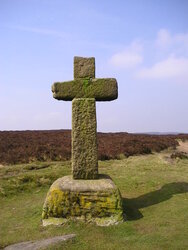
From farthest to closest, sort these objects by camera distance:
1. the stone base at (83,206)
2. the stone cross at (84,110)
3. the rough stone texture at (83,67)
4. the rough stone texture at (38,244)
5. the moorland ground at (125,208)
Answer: the rough stone texture at (83,67), the stone cross at (84,110), the stone base at (83,206), the moorland ground at (125,208), the rough stone texture at (38,244)

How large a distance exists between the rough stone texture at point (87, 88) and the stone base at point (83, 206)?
7.28 feet

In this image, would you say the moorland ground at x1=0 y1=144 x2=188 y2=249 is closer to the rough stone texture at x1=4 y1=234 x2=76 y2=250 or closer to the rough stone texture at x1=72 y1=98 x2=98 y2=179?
the rough stone texture at x1=4 y1=234 x2=76 y2=250

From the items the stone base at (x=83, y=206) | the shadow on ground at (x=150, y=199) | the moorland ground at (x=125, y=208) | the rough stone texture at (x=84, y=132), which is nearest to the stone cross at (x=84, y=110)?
the rough stone texture at (x=84, y=132)

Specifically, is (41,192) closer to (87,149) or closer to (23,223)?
(23,223)

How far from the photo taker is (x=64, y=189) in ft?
20.2

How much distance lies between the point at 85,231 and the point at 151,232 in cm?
132

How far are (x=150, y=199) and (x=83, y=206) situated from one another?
2.39m

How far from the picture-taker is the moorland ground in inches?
201

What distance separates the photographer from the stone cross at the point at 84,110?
21.6 feet

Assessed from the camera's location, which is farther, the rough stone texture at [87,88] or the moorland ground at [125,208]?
the rough stone texture at [87,88]

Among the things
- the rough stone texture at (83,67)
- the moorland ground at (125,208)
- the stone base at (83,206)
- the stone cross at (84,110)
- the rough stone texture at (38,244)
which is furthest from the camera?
the rough stone texture at (83,67)

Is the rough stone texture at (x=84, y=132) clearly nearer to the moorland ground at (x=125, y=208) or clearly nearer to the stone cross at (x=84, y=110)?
the stone cross at (x=84, y=110)

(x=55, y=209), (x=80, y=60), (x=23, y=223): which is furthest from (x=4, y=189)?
(x=80, y=60)

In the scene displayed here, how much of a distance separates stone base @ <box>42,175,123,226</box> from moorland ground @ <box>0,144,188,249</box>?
0.72ft
